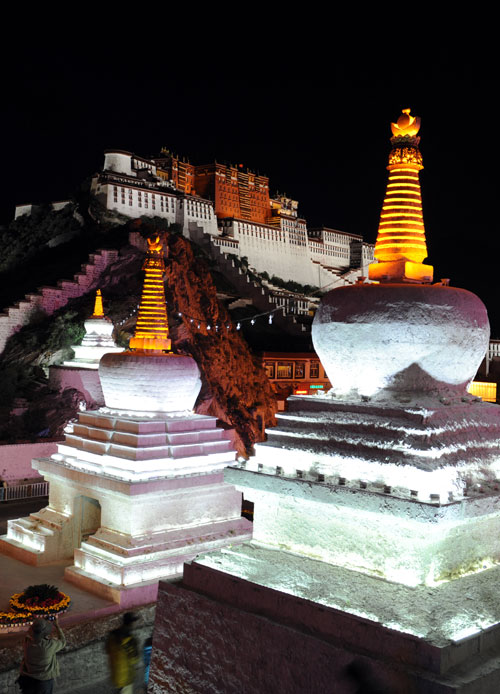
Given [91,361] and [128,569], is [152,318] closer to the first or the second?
[128,569]

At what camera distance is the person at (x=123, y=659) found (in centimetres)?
907

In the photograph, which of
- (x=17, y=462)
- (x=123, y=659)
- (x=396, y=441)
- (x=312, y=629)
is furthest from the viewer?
(x=17, y=462)

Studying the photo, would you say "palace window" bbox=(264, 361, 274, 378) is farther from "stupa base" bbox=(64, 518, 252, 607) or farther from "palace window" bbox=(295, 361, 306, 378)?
"stupa base" bbox=(64, 518, 252, 607)

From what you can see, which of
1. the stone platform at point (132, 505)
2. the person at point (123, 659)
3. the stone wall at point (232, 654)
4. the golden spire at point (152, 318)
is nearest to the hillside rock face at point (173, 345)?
the stone platform at point (132, 505)

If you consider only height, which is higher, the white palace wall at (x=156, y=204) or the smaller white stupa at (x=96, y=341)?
the white palace wall at (x=156, y=204)

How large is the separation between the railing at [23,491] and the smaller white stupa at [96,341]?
709 cm

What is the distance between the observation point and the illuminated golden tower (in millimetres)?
7965

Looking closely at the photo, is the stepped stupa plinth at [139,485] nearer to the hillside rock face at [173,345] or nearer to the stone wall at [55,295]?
the hillside rock face at [173,345]

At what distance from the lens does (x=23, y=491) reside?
1958 cm

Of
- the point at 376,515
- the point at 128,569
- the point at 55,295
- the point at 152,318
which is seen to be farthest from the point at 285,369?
the point at 376,515

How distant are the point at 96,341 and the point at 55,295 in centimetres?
759

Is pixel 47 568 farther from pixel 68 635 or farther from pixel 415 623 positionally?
pixel 415 623

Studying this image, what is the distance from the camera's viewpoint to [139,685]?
9461 mm

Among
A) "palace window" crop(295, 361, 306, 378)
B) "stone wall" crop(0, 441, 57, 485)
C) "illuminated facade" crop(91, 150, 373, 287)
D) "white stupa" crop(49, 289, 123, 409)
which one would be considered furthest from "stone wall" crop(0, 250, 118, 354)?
"illuminated facade" crop(91, 150, 373, 287)
